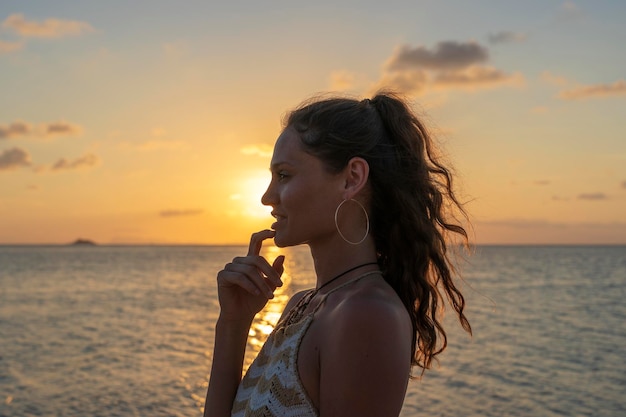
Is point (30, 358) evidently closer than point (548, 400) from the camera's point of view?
No

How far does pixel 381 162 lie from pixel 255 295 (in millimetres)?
787

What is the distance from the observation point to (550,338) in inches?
937

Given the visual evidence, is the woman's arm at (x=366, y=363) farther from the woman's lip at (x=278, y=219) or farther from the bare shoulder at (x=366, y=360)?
the woman's lip at (x=278, y=219)

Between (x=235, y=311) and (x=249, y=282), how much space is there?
239 mm

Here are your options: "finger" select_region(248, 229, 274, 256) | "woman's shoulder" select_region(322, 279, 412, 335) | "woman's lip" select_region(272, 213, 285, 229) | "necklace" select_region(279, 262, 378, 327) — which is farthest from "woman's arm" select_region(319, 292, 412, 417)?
"finger" select_region(248, 229, 274, 256)

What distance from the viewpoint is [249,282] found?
2889 mm

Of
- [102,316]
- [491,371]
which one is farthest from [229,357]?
[102,316]

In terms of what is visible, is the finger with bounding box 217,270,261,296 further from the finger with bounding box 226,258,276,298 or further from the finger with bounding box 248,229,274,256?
the finger with bounding box 248,229,274,256

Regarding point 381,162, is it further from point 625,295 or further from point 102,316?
point 625,295

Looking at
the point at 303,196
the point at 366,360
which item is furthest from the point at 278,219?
the point at 366,360

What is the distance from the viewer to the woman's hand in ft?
9.45

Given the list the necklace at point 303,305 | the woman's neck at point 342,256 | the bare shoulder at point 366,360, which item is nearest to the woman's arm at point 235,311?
the necklace at point 303,305

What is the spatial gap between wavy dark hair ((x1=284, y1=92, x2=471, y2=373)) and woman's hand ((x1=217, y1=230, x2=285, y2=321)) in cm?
43

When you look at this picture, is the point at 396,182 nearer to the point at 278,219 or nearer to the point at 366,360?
the point at 278,219
